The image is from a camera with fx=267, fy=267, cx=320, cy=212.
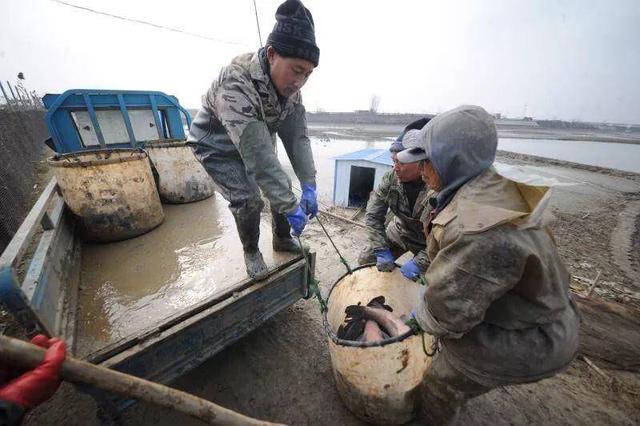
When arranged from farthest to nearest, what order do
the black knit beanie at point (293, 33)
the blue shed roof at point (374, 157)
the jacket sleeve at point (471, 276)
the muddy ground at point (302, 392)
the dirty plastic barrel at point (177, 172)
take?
1. the blue shed roof at point (374, 157)
2. the dirty plastic barrel at point (177, 172)
3. the muddy ground at point (302, 392)
4. the black knit beanie at point (293, 33)
5. the jacket sleeve at point (471, 276)

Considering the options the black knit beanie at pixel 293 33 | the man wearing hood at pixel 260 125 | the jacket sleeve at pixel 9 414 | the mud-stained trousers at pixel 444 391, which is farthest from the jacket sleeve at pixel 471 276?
the jacket sleeve at pixel 9 414

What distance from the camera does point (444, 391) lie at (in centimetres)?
165

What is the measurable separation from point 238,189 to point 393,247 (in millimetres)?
2138

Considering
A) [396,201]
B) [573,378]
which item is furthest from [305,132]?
[573,378]

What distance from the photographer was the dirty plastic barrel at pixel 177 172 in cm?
378

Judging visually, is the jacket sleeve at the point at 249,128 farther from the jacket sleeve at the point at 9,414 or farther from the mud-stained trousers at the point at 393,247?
the mud-stained trousers at the point at 393,247

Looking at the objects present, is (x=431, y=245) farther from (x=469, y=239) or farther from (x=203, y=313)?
(x=203, y=313)

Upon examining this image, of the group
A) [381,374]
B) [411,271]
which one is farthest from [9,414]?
[411,271]

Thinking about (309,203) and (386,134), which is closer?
(309,203)

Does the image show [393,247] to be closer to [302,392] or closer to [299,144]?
[299,144]

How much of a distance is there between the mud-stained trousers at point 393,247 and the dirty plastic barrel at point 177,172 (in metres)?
2.41

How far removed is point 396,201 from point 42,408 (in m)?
3.57

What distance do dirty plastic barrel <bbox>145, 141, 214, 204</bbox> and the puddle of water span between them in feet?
2.26

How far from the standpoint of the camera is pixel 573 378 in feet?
8.05
